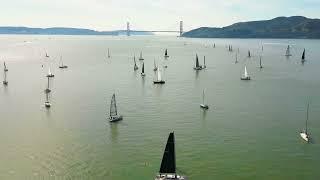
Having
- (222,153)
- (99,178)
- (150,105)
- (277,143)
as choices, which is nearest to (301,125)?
(277,143)

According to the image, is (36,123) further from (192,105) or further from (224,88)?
(224,88)

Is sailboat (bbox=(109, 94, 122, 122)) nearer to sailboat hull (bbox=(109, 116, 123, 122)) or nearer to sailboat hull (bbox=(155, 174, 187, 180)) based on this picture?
sailboat hull (bbox=(109, 116, 123, 122))

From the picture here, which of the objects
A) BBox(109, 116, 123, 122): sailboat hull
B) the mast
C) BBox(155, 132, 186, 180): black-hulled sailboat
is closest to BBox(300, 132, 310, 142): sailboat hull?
BBox(155, 132, 186, 180): black-hulled sailboat

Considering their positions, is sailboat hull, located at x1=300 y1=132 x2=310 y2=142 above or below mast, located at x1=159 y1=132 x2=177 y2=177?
below

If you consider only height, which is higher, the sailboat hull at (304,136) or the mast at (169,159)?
the mast at (169,159)

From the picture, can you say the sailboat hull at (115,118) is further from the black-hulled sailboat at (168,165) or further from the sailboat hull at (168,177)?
the sailboat hull at (168,177)

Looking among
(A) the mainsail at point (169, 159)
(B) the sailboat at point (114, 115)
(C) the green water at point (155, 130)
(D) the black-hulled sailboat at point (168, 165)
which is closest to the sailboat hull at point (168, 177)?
(D) the black-hulled sailboat at point (168, 165)

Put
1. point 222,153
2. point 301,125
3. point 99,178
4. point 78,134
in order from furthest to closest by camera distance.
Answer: point 301,125
point 78,134
point 222,153
point 99,178

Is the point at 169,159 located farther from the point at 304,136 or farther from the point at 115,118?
the point at 115,118

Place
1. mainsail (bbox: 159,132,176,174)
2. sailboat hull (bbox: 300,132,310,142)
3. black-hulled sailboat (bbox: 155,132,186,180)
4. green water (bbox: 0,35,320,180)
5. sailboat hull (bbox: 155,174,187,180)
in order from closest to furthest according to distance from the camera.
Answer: mainsail (bbox: 159,132,176,174), black-hulled sailboat (bbox: 155,132,186,180), sailboat hull (bbox: 155,174,187,180), green water (bbox: 0,35,320,180), sailboat hull (bbox: 300,132,310,142)

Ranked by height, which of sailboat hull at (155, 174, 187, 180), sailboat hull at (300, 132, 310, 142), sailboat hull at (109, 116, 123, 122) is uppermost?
sailboat hull at (109, 116, 123, 122)

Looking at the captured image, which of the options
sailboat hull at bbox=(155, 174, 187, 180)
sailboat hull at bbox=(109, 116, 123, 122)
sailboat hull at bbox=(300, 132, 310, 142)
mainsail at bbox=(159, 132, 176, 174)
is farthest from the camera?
sailboat hull at bbox=(109, 116, 123, 122)
